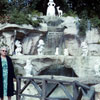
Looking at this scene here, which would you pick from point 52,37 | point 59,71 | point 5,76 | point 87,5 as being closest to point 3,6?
point 52,37

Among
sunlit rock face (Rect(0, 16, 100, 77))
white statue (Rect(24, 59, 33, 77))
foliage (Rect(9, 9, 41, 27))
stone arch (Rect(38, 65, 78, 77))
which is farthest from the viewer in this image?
foliage (Rect(9, 9, 41, 27))

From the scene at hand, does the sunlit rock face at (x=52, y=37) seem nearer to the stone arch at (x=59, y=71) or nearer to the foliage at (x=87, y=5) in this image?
the stone arch at (x=59, y=71)

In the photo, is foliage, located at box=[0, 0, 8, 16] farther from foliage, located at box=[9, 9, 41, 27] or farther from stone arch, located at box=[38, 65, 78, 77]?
stone arch, located at box=[38, 65, 78, 77]

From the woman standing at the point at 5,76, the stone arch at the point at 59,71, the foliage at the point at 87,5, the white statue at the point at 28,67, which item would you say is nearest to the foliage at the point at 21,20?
the stone arch at the point at 59,71

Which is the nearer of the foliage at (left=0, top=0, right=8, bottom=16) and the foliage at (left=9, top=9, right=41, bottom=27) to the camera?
the foliage at (left=9, top=9, right=41, bottom=27)

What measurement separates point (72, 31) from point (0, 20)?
401 centimetres

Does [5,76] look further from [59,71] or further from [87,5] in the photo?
[87,5]

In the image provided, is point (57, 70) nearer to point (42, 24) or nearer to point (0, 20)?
point (42, 24)

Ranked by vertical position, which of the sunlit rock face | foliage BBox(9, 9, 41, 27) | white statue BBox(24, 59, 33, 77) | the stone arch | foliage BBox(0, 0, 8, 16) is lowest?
the stone arch

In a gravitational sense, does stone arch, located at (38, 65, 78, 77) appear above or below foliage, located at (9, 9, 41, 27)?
below

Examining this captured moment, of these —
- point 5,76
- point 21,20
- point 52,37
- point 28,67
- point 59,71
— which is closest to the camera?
point 5,76

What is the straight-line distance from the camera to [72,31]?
1266 cm

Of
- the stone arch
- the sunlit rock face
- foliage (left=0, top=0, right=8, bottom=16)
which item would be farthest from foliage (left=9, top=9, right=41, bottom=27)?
the stone arch

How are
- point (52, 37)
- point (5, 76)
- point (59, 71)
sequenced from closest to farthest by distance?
point (5, 76)
point (59, 71)
point (52, 37)
